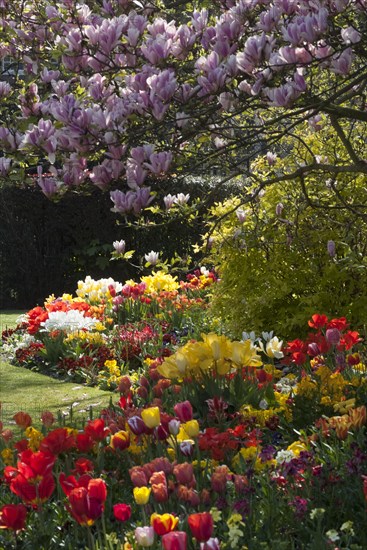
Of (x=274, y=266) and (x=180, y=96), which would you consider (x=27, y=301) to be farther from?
(x=180, y=96)

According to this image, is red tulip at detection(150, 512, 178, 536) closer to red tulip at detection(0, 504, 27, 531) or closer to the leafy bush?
red tulip at detection(0, 504, 27, 531)

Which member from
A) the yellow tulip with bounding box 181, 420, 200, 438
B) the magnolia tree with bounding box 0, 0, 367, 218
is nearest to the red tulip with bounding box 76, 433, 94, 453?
the yellow tulip with bounding box 181, 420, 200, 438

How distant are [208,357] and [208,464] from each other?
0.84 m

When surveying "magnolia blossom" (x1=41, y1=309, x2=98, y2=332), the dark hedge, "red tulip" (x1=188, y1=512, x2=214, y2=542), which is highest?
the dark hedge

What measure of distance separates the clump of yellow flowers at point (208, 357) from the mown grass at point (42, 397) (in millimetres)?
1809

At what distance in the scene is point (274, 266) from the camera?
23.0 feet

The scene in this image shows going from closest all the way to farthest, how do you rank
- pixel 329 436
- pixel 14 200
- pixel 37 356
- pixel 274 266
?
pixel 329 436 → pixel 274 266 → pixel 37 356 → pixel 14 200

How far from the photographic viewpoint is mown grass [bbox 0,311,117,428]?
6.02 metres

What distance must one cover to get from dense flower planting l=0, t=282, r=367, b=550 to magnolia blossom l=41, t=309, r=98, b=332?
369cm

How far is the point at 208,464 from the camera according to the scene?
315 centimetres

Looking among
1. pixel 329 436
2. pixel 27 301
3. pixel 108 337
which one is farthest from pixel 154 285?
pixel 329 436

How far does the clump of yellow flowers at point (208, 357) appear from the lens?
3.87 meters

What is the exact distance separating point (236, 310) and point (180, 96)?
129 inches

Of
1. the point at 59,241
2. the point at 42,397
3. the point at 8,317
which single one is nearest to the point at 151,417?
the point at 42,397
